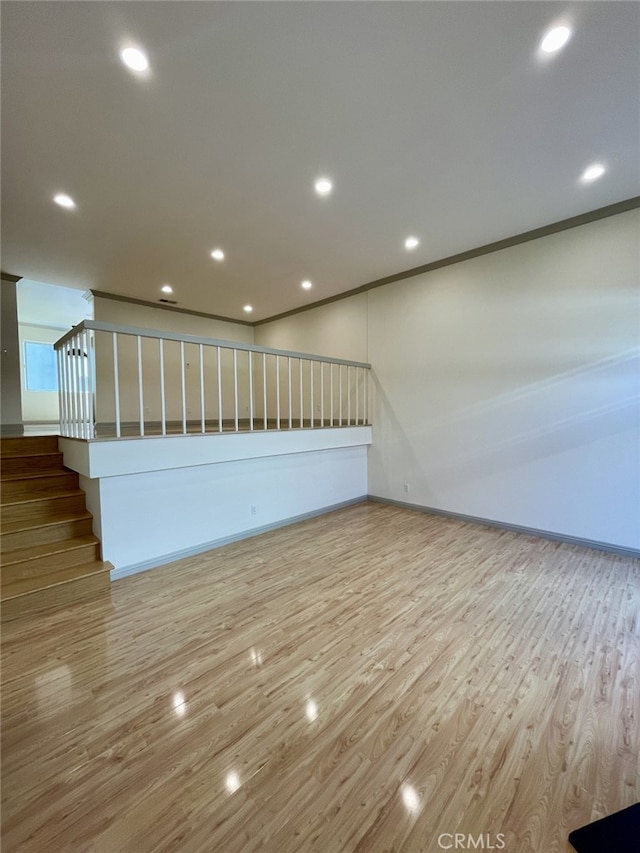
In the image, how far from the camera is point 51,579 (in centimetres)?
268

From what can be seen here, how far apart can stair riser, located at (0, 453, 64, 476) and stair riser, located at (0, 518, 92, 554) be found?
0.82 metres

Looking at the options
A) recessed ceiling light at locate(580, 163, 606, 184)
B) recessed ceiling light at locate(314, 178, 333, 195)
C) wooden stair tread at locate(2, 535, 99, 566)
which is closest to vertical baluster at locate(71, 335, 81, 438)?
wooden stair tread at locate(2, 535, 99, 566)

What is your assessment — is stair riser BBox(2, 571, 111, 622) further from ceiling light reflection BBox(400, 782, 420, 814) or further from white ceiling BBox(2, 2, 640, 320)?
white ceiling BBox(2, 2, 640, 320)

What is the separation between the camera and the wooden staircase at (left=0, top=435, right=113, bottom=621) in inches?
103

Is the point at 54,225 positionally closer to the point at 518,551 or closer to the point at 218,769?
the point at 218,769

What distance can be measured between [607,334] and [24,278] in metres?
7.86

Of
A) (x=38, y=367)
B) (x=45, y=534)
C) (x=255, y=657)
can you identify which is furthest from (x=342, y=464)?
(x=38, y=367)

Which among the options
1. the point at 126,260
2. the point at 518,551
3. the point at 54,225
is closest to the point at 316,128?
the point at 54,225

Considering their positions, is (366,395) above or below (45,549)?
above

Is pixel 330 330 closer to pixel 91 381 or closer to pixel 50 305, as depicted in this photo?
pixel 91 381

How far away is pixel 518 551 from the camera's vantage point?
3.60m

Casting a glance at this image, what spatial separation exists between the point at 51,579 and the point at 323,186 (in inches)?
161

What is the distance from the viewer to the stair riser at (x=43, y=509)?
310 centimetres

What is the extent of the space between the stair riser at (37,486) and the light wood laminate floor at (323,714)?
4.39ft
